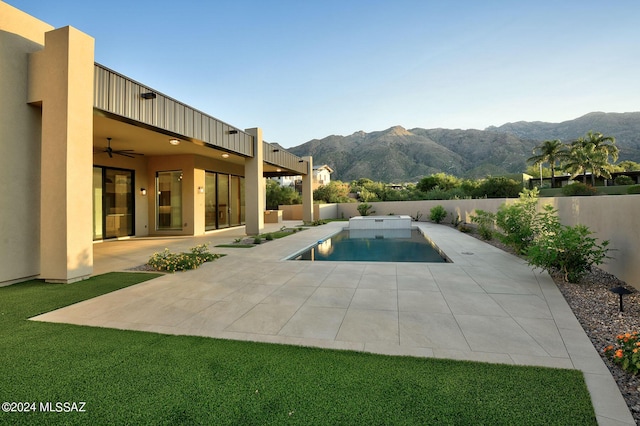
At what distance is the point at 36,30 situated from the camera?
16.5ft

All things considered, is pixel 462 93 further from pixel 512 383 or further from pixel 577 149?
pixel 512 383

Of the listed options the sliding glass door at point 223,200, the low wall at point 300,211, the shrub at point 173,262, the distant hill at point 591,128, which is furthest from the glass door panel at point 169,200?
the distant hill at point 591,128

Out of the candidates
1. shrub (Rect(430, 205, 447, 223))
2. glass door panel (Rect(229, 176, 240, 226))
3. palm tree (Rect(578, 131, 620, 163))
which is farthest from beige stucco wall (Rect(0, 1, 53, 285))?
palm tree (Rect(578, 131, 620, 163))

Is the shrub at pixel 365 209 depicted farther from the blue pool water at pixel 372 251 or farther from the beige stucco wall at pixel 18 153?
the beige stucco wall at pixel 18 153

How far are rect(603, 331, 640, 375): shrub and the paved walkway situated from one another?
0.12 meters

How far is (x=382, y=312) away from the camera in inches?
130

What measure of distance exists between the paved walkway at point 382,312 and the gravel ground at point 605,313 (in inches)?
2.9

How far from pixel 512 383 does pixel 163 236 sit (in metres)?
12.5

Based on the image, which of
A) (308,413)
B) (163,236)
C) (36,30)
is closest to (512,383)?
(308,413)

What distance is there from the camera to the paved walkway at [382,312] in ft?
7.85

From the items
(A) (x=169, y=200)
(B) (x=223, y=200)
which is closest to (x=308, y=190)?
(B) (x=223, y=200)

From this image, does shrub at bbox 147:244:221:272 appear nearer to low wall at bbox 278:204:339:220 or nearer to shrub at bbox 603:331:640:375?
shrub at bbox 603:331:640:375

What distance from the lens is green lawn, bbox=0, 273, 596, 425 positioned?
1.63 meters

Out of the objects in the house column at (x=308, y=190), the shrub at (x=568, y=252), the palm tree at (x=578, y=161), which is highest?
the palm tree at (x=578, y=161)
